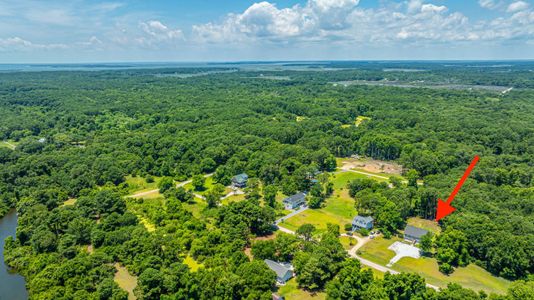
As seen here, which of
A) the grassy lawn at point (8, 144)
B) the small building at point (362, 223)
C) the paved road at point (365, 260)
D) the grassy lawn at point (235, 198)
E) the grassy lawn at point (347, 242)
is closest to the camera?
the paved road at point (365, 260)

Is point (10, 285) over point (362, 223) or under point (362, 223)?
under

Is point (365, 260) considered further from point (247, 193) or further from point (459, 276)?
point (247, 193)

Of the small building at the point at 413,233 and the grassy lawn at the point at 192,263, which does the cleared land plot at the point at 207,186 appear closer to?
the grassy lawn at the point at 192,263

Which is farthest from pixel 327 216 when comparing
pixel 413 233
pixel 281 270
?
pixel 281 270

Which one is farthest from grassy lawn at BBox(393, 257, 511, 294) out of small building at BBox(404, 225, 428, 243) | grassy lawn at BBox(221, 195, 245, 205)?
grassy lawn at BBox(221, 195, 245, 205)

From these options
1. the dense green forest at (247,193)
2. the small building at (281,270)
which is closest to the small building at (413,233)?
the dense green forest at (247,193)

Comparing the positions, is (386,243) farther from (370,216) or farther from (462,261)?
(462,261)
